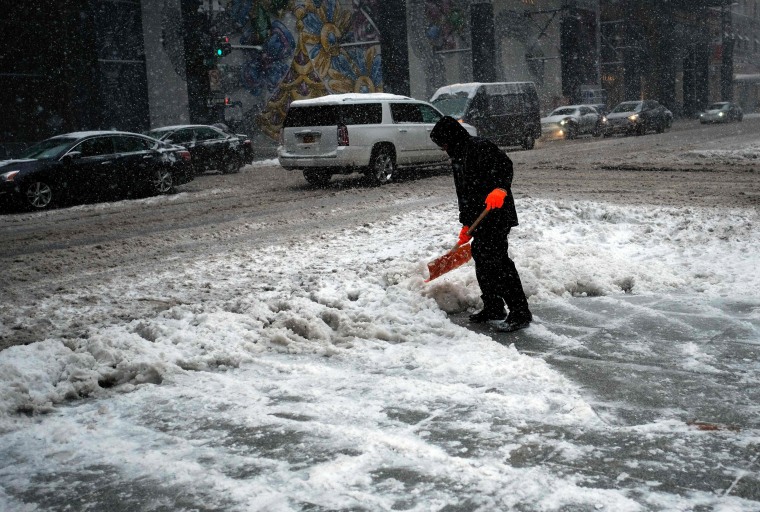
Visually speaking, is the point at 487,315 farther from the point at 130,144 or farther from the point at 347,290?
the point at 130,144

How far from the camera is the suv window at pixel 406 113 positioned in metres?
16.8

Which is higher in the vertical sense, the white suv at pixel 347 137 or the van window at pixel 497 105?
the van window at pixel 497 105

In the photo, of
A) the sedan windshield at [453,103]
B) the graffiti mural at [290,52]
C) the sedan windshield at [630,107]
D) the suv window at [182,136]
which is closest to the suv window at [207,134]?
the suv window at [182,136]

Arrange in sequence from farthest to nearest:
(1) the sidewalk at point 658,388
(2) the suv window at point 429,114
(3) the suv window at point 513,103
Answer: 1. (3) the suv window at point 513,103
2. (2) the suv window at point 429,114
3. (1) the sidewalk at point 658,388

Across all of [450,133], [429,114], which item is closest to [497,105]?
[429,114]

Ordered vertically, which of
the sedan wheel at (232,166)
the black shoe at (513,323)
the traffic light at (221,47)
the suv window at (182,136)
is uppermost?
the traffic light at (221,47)

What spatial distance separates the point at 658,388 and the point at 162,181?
45.0 ft

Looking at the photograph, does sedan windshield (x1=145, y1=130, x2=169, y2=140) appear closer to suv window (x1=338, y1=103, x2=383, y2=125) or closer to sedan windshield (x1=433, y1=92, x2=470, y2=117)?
suv window (x1=338, y1=103, x2=383, y2=125)

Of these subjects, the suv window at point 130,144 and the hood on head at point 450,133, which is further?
the suv window at point 130,144

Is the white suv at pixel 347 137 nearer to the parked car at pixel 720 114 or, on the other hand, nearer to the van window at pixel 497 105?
the van window at pixel 497 105

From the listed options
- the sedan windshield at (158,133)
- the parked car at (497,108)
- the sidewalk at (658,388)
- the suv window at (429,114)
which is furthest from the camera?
the parked car at (497,108)

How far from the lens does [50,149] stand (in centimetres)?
1525

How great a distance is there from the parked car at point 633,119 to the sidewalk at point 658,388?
28.1 meters

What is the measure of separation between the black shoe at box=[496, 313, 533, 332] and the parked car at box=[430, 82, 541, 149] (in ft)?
60.1
